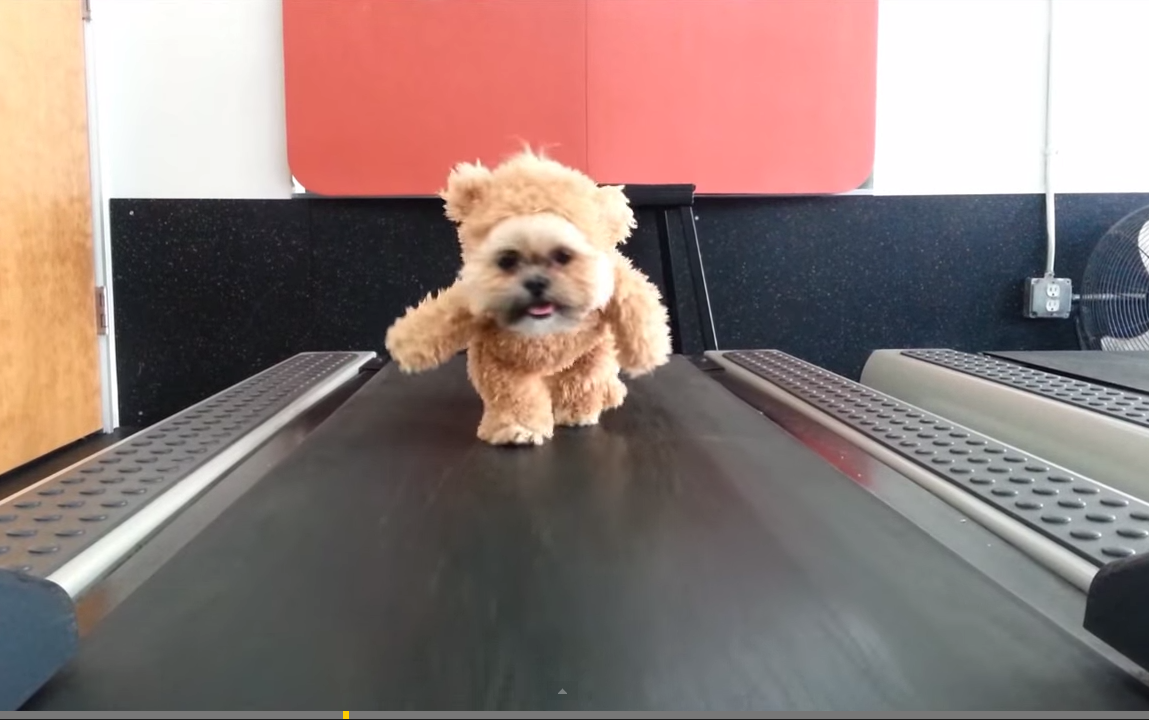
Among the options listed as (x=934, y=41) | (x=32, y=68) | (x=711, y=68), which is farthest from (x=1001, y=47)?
(x=32, y=68)

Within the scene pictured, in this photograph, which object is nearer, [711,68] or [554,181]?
[554,181]

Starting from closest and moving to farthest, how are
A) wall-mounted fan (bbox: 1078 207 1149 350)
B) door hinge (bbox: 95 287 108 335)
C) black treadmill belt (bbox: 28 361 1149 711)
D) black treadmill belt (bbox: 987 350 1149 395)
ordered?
black treadmill belt (bbox: 28 361 1149 711) < black treadmill belt (bbox: 987 350 1149 395) < wall-mounted fan (bbox: 1078 207 1149 350) < door hinge (bbox: 95 287 108 335)

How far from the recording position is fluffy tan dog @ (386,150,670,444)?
0.74 m

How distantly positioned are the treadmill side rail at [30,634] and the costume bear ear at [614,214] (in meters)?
0.56

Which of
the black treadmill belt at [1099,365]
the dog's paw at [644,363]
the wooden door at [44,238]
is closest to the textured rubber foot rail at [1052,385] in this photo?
the black treadmill belt at [1099,365]

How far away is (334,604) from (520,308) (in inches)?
13.6

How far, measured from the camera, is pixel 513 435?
0.86 meters

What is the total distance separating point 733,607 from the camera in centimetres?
47

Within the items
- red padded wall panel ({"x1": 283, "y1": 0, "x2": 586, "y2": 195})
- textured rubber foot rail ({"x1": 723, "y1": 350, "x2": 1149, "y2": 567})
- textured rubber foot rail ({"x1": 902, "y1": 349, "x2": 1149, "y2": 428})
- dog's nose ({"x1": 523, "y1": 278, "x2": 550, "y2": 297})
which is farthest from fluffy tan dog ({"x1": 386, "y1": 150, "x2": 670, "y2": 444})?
red padded wall panel ({"x1": 283, "y1": 0, "x2": 586, "y2": 195})

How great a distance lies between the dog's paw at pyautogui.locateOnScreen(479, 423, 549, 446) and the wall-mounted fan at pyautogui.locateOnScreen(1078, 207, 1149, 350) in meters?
1.36

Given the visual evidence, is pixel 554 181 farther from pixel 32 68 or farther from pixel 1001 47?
pixel 1001 47

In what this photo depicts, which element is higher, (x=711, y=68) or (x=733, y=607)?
(x=711, y=68)

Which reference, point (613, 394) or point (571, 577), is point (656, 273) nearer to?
point (613, 394)

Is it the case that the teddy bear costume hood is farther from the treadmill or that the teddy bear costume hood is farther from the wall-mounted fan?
the wall-mounted fan
